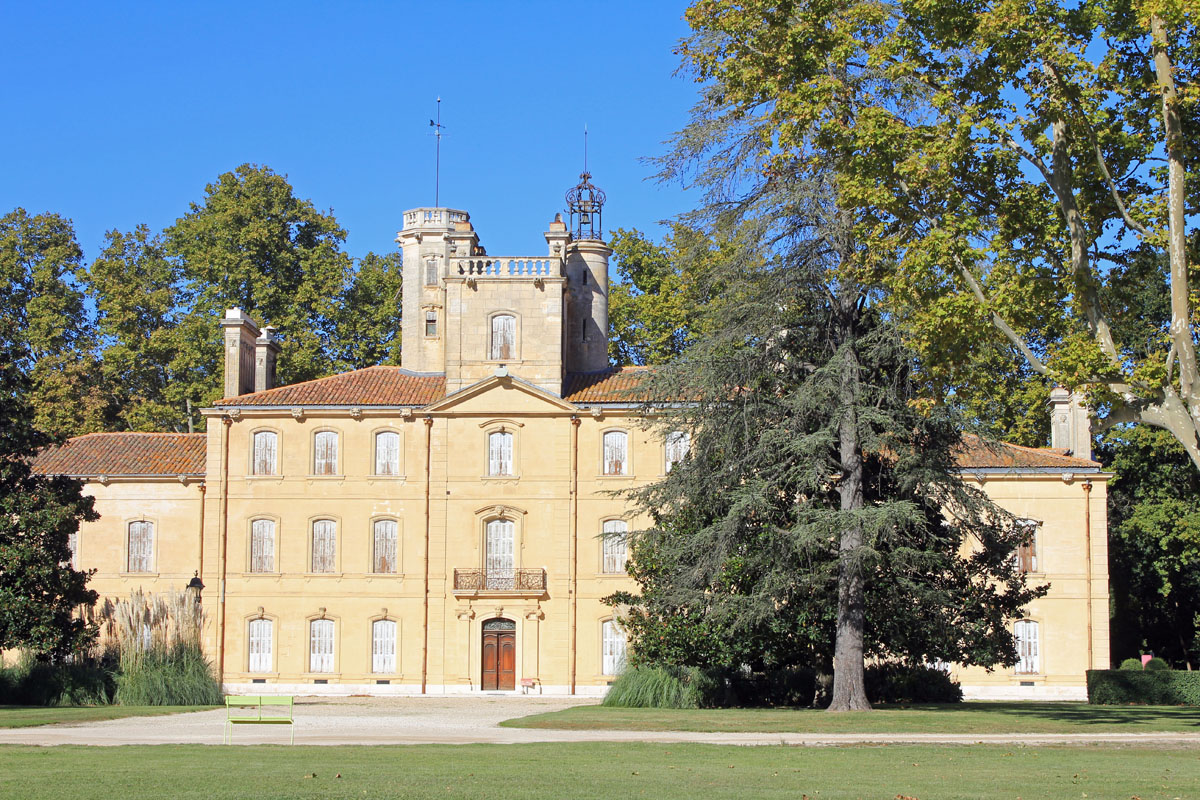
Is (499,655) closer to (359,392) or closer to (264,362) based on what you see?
(359,392)

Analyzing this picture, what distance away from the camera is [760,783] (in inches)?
535

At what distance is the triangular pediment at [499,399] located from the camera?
132 ft

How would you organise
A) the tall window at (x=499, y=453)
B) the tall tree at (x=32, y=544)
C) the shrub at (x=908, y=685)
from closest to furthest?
the tall tree at (x=32, y=544)
the shrub at (x=908, y=685)
the tall window at (x=499, y=453)

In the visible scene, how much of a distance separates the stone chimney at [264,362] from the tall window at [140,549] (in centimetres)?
538

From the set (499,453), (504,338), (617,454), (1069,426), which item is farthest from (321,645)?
(1069,426)

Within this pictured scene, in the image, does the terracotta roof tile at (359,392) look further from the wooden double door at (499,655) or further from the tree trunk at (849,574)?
the tree trunk at (849,574)

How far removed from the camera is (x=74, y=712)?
25.6 meters

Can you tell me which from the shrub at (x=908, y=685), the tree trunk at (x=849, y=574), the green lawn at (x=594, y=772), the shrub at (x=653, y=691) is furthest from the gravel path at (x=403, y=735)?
the shrub at (x=908, y=685)

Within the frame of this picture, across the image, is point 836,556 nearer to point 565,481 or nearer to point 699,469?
point 699,469

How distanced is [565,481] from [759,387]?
1334cm

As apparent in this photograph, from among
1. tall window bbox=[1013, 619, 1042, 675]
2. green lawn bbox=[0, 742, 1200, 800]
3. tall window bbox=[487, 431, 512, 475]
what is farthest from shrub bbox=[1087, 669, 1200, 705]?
green lawn bbox=[0, 742, 1200, 800]

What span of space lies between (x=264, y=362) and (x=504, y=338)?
7665 millimetres

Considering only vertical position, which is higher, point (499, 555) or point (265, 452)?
point (265, 452)

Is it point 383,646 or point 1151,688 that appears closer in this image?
point 1151,688
